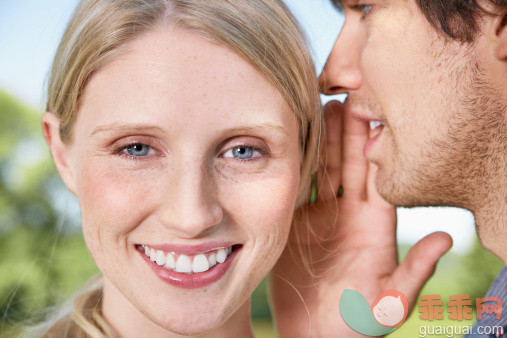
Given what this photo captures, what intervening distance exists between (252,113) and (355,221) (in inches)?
24.1

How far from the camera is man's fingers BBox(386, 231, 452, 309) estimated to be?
160cm

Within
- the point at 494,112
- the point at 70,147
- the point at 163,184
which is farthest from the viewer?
the point at 494,112

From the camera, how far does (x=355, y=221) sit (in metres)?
Result: 1.69

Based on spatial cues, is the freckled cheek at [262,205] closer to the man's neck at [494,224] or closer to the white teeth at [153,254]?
the white teeth at [153,254]

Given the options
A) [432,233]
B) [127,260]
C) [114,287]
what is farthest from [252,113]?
[432,233]

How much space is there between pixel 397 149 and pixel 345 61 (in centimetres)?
28

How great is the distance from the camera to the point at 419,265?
1611mm

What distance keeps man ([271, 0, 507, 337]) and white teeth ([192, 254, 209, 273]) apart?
490 mm

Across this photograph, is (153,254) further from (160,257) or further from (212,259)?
(212,259)

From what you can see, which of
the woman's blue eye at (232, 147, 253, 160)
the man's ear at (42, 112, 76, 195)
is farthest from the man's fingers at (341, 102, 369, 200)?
the man's ear at (42, 112, 76, 195)

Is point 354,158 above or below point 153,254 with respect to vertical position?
above

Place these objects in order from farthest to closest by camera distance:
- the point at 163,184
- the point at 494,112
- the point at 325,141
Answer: the point at 325,141 → the point at 494,112 → the point at 163,184

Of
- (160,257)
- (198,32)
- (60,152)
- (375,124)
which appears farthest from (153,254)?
(375,124)

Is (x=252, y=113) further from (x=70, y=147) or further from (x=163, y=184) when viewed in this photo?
(x=70, y=147)
